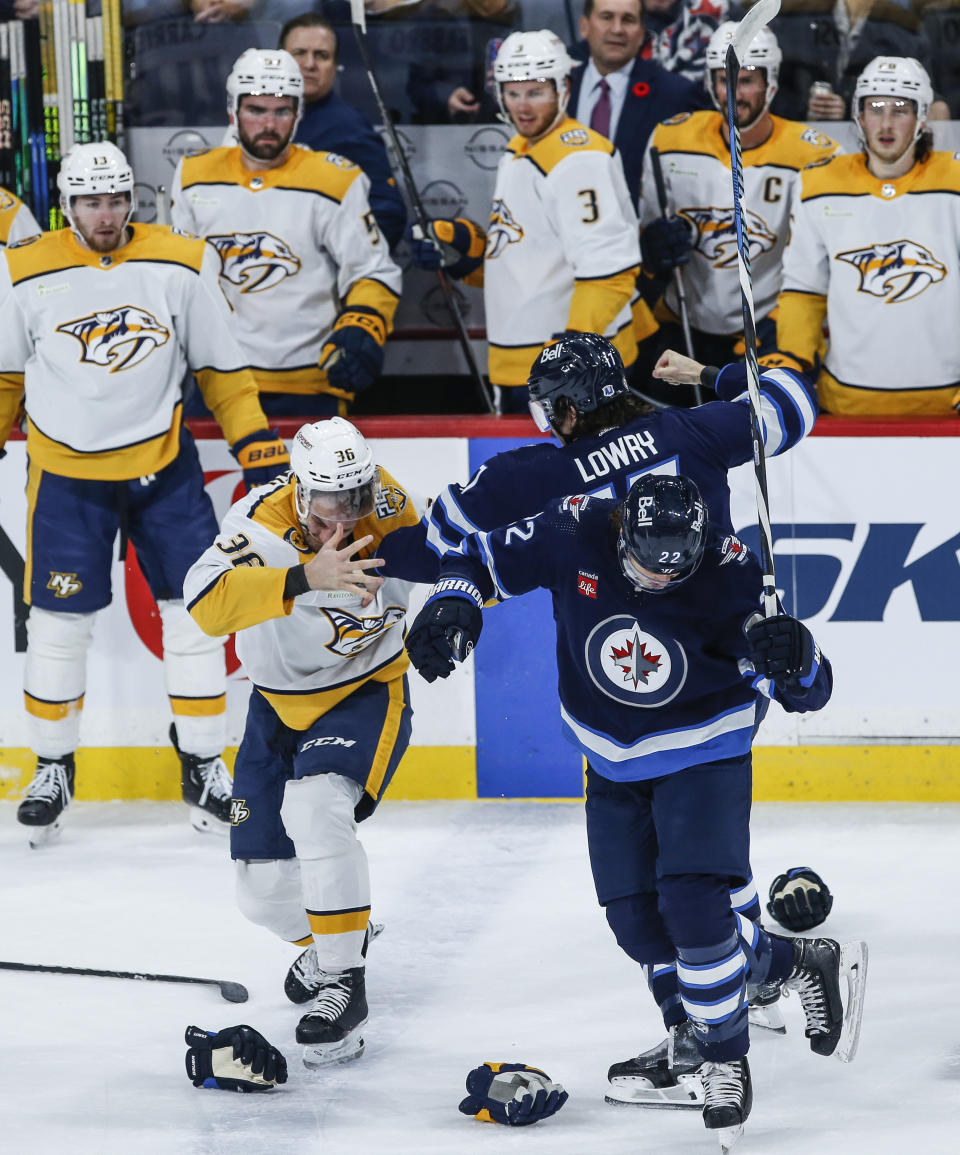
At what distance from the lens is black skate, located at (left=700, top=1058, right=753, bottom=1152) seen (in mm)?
2947

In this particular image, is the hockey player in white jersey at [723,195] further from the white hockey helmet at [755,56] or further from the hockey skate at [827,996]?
the hockey skate at [827,996]

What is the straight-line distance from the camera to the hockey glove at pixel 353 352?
505 centimetres

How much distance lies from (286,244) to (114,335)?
2.38 ft

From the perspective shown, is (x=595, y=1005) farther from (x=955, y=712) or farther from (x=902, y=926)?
(x=955, y=712)

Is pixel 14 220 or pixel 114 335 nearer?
pixel 114 335

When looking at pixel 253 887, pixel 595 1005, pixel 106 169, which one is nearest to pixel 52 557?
pixel 106 169

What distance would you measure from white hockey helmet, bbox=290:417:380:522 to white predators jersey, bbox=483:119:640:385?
1.63 metres

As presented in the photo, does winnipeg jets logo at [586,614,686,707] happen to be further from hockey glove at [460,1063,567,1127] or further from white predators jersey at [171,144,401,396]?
white predators jersey at [171,144,401,396]

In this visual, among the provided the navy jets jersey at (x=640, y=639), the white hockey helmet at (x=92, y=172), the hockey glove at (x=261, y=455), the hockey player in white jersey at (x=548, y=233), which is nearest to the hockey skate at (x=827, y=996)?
the navy jets jersey at (x=640, y=639)

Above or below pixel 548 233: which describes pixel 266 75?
above

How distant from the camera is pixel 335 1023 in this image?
3436 mm

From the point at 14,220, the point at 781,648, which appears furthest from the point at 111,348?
the point at 781,648

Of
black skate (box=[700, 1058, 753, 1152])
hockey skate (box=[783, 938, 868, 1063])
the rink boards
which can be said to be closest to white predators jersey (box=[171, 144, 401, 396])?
the rink boards

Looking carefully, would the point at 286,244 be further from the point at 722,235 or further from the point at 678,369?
the point at 678,369
